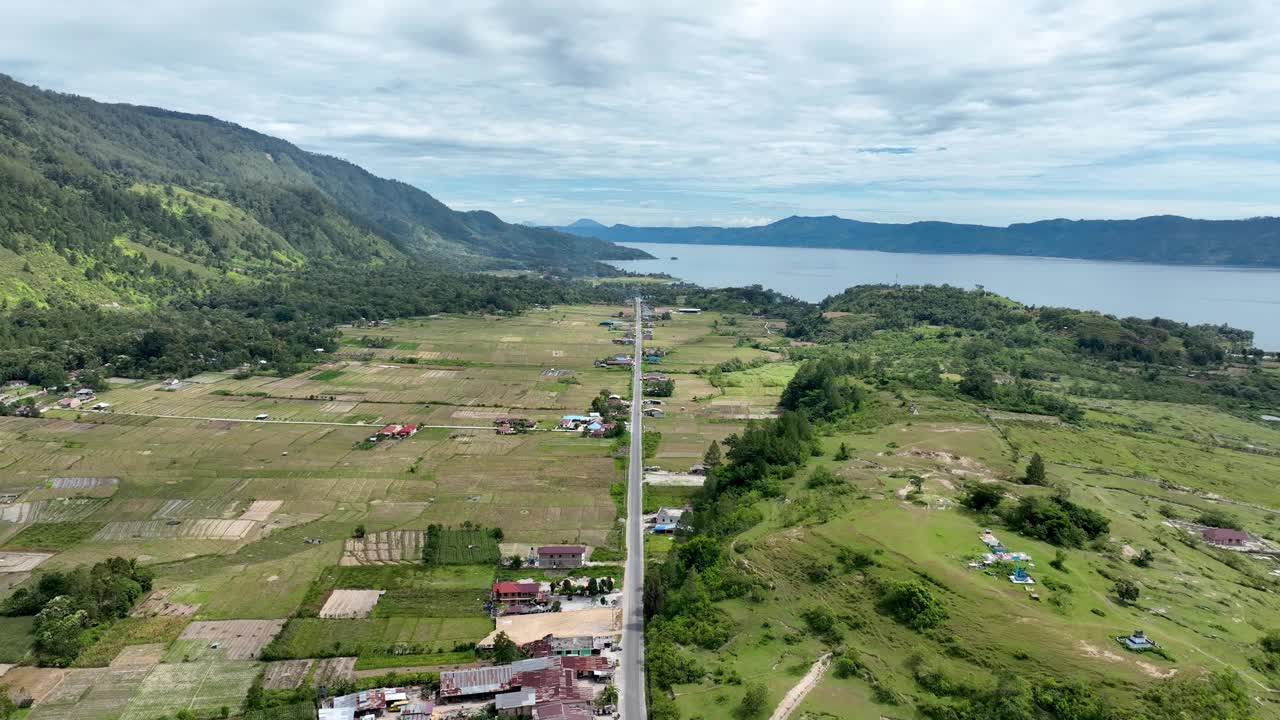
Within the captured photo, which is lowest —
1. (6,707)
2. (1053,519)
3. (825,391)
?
(6,707)

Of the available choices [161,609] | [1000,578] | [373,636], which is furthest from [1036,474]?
[161,609]

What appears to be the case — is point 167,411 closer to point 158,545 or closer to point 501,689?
point 158,545

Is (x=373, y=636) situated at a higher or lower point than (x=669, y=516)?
lower

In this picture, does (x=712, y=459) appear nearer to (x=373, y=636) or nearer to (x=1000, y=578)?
(x=1000, y=578)

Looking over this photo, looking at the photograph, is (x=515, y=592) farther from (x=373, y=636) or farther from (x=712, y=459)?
(x=712, y=459)

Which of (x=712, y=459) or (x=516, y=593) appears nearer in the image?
(x=516, y=593)

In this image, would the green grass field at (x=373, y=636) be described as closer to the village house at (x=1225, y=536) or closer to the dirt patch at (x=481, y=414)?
the dirt patch at (x=481, y=414)

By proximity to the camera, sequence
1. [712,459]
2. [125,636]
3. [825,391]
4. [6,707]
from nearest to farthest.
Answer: [6,707] < [125,636] < [712,459] < [825,391]

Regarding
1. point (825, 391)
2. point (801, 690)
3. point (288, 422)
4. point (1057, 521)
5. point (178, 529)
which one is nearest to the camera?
point (801, 690)
